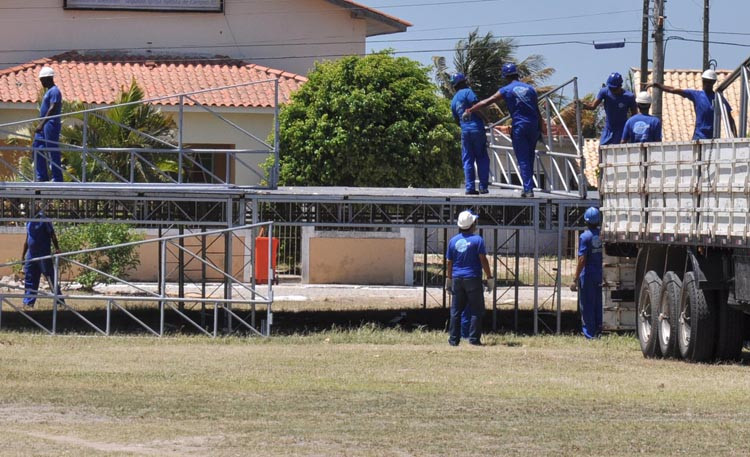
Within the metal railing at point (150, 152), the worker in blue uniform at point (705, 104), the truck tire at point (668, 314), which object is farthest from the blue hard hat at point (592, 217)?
the metal railing at point (150, 152)

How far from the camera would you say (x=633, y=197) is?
15977mm

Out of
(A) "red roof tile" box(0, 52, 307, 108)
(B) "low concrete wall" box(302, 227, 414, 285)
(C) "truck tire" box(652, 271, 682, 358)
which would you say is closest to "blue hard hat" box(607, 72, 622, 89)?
(C) "truck tire" box(652, 271, 682, 358)

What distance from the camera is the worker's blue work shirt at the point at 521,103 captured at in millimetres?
19031

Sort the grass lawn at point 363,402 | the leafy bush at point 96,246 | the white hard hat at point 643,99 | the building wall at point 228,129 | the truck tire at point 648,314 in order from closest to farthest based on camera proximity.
Result: the grass lawn at point 363,402, the truck tire at point 648,314, the white hard hat at point 643,99, the leafy bush at point 96,246, the building wall at point 228,129

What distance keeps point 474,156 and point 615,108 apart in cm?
223

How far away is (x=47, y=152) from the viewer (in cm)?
2078

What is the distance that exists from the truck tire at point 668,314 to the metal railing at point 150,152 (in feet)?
21.7

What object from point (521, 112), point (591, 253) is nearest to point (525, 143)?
point (521, 112)

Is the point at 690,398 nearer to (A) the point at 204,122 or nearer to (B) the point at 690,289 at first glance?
(B) the point at 690,289

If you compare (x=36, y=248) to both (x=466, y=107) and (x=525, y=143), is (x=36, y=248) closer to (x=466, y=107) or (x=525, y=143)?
(x=466, y=107)

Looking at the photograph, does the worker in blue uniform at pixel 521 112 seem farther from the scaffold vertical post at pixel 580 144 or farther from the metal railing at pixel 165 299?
the metal railing at pixel 165 299

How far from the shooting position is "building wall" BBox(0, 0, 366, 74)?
40.2 meters

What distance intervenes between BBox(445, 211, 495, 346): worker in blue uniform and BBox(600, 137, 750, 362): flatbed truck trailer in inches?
64.5

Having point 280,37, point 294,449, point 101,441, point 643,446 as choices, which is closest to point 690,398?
point 643,446
